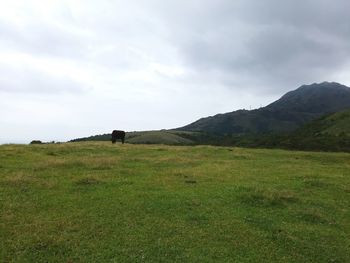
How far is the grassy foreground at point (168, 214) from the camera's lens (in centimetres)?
1443

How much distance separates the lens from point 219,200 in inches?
838

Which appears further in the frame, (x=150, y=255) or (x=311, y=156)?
(x=311, y=156)

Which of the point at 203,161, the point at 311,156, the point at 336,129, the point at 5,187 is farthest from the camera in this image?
the point at 336,129

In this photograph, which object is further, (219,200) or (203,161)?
(203,161)

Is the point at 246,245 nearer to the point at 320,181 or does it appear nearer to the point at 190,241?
the point at 190,241

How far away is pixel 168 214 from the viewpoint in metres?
18.6

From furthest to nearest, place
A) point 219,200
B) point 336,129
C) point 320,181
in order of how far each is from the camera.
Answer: point 336,129 → point 320,181 → point 219,200

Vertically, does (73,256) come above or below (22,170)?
below

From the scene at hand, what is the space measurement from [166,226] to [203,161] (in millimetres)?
20275

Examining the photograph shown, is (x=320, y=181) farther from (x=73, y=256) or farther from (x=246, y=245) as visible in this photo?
(x=73, y=256)

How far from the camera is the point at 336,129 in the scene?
170 meters

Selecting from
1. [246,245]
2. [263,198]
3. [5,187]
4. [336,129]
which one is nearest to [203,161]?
[263,198]

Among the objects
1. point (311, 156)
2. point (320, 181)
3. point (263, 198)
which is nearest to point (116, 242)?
point (263, 198)

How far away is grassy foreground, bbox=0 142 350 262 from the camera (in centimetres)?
1443
